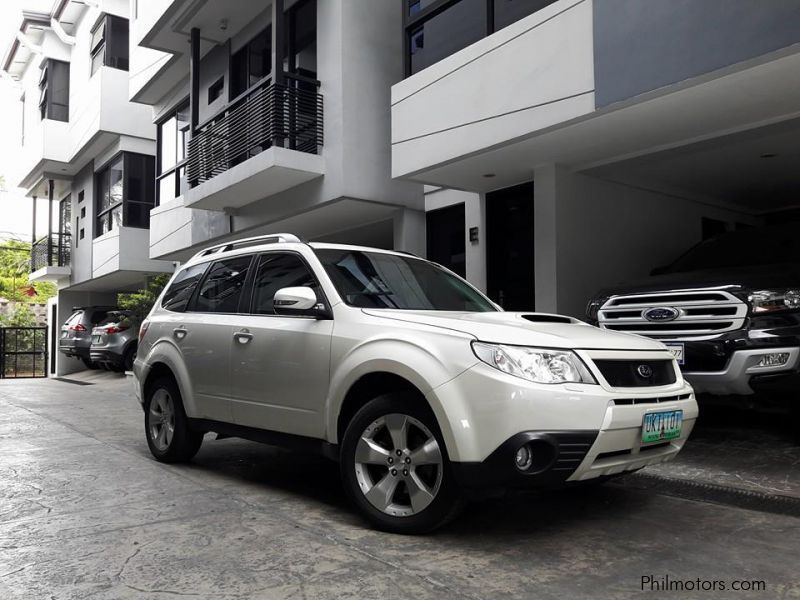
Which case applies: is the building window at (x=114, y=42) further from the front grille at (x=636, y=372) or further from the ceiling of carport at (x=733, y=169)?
the front grille at (x=636, y=372)

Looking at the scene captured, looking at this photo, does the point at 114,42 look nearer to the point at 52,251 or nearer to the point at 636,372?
the point at 52,251

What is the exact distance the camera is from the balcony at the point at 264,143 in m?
10.7

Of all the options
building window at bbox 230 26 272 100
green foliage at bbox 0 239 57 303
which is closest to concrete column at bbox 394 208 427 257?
building window at bbox 230 26 272 100

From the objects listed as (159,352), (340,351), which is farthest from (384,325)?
(159,352)

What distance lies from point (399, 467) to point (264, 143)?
29.0ft

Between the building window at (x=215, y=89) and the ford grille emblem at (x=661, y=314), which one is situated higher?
the building window at (x=215, y=89)

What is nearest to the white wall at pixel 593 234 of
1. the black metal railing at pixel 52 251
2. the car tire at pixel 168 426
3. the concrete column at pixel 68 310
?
the car tire at pixel 168 426

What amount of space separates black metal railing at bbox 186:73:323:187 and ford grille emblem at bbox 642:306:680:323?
6.75 metres

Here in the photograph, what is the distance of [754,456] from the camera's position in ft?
18.0

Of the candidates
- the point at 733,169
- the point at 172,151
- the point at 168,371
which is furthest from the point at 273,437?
the point at 172,151

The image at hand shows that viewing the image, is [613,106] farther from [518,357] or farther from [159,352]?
[159,352]

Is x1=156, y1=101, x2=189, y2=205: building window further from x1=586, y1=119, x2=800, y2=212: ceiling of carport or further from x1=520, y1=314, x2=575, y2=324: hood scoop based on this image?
x1=520, y1=314, x2=575, y2=324: hood scoop

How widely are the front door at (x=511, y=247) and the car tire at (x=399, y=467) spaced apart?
599 cm

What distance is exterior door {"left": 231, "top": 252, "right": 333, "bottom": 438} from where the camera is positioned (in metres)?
4.29
